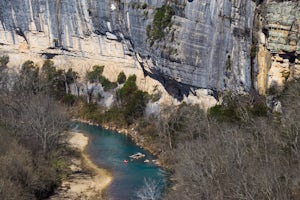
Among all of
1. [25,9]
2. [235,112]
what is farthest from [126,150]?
[25,9]

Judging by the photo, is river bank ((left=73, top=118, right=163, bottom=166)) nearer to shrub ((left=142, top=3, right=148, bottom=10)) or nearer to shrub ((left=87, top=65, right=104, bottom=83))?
shrub ((left=87, top=65, right=104, bottom=83))

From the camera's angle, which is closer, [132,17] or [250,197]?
[250,197]

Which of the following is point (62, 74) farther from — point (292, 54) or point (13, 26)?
point (292, 54)

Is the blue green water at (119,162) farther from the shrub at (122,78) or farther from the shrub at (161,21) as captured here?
the shrub at (161,21)

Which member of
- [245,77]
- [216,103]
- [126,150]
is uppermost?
[245,77]

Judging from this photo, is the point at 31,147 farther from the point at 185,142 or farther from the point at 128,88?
the point at 128,88

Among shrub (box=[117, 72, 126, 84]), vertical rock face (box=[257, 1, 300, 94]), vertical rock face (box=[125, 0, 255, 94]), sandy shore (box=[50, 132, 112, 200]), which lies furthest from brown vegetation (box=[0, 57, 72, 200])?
vertical rock face (box=[257, 1, 300, 94])

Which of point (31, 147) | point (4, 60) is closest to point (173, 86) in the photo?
point (31, 147)

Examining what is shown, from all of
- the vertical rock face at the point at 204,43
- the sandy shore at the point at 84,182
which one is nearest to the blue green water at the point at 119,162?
the sandy shore at the point at 84,182

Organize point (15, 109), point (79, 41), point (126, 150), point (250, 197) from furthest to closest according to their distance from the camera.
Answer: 1. point (79, 41)
2. point (126, 150)
3. point (15, 109)
4. point (250, 197)
